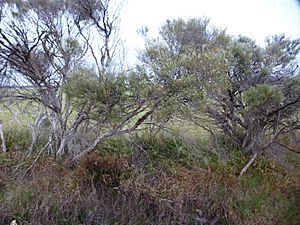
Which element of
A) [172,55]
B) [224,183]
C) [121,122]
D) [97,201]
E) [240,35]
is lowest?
[97,201]

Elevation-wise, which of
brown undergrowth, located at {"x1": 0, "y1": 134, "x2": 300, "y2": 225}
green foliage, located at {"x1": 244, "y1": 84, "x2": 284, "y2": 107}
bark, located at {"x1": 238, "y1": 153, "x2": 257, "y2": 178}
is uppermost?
green foliage, located at {"x1": 244, "y1": 84, "x2": 284, "y2": 107}

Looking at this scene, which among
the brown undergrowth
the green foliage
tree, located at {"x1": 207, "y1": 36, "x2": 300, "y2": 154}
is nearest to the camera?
the brown undergrowth

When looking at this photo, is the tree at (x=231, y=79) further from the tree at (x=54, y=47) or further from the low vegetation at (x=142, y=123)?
the tree at (x=54, y=47)

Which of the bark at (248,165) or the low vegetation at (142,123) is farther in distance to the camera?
the bark at (248,165)

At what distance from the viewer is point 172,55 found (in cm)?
363

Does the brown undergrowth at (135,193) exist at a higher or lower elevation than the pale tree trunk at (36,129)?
lower

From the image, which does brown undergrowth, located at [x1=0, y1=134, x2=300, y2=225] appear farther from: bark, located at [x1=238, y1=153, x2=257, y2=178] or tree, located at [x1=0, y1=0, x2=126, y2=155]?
tree, located at [x1=0, y1=0, x2=126, y2=155]

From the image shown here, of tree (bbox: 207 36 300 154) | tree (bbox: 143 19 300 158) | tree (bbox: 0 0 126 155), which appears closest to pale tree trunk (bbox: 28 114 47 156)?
tree (bbox: 0 0 126 155)

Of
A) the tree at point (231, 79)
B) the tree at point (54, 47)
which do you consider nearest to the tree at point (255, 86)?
the tree at point (231, 79)

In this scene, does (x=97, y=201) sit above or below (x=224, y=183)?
below

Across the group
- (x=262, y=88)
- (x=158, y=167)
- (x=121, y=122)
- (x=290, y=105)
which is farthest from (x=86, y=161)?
(x=290, y=105)

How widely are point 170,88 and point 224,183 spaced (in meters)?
1.45

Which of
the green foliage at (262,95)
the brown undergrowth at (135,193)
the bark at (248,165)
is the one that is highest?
the green foliage at (262,95)

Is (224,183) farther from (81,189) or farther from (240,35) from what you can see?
(240,35)
